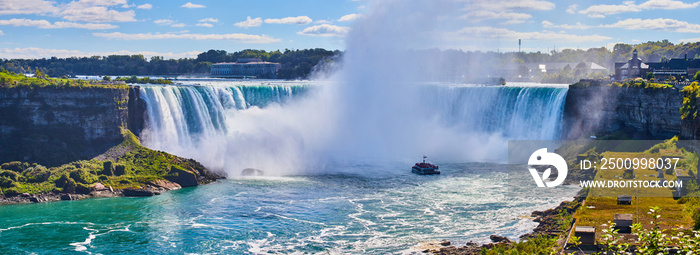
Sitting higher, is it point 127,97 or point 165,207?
point 127,97

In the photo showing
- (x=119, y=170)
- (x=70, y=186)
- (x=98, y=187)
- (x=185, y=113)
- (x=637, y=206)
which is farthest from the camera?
(x=185, y=113)

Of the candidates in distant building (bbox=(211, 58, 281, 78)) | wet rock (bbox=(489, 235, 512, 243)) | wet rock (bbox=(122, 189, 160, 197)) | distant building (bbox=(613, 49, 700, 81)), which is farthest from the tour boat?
distant building (bbox=(211, 58, 281, 78))

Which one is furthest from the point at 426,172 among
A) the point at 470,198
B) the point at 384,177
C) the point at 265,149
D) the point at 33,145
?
the point at 33,145

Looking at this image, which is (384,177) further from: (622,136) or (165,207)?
(622,136)

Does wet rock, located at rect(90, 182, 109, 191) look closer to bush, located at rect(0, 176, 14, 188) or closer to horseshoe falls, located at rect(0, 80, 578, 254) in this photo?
horseshoe falls, located at rect(0, 80, 578, 254)

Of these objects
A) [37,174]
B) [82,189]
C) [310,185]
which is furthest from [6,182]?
[310,185]

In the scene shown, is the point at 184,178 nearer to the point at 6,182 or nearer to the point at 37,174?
the point at 37,174

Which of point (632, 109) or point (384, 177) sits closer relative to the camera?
point (384, 177)
